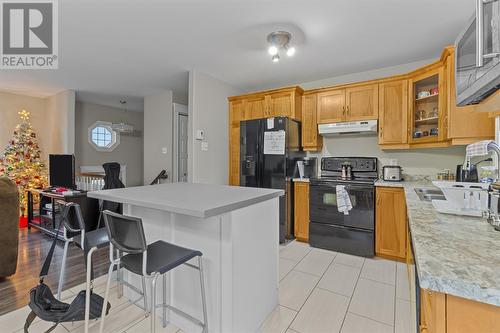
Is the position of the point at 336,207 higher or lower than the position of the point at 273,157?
lower

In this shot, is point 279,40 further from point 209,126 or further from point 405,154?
point 405,154

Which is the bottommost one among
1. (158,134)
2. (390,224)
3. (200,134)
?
(390,224)

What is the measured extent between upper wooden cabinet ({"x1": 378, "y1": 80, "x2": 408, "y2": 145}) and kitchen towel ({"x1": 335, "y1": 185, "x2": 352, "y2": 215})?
86 centimetres

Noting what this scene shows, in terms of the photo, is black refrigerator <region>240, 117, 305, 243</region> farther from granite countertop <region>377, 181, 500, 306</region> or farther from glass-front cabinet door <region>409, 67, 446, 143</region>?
granite countertop <region>377, 181, 500, 306</region>

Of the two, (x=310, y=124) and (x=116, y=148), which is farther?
(x=116, y=148)

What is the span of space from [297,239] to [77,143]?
5343mm

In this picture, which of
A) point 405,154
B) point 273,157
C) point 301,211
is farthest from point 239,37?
point 405,154

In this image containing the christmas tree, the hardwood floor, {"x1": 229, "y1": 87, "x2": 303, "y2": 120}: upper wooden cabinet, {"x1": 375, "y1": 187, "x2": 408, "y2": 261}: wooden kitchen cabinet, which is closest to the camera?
the hardwood floor

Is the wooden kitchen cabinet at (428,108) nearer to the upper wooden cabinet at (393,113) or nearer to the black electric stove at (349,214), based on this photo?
the upper wooden cabinet at (393,113)

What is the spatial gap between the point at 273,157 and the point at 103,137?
15.9 feet

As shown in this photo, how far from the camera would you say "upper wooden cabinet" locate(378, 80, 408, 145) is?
3.01m

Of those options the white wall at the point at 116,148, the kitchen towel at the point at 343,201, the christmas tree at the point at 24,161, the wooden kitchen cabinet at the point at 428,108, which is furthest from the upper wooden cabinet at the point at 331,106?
the christmas tree at the point at 24,161

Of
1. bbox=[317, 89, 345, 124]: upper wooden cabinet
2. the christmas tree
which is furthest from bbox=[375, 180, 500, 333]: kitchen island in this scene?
the christmas tree

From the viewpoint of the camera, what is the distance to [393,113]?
3.09 m
